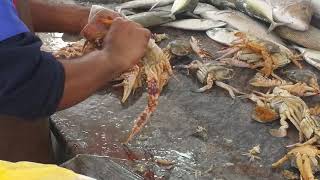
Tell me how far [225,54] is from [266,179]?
182 cm

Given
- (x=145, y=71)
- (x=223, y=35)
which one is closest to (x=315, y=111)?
(x=145, y=71)

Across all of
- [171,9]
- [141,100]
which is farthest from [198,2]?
[141,100]

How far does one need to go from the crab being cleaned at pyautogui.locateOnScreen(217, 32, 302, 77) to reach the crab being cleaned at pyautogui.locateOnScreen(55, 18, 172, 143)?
0.77 meters

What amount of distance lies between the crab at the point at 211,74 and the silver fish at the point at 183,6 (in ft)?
3.75

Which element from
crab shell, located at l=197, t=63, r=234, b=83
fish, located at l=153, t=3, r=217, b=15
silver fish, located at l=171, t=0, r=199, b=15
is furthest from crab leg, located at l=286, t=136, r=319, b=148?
fish, located at l=153, t=3, r=217, b=15

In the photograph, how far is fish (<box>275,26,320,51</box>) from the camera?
5.10m

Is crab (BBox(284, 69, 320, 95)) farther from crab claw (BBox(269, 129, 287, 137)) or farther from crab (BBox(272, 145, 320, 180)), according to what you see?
crab (BBox(272, 145, 320, 180))

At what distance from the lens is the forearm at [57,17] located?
357cm

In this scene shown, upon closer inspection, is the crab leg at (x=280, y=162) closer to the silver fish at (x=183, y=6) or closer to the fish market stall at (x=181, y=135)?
the fish market stall at (x=181, y=135)

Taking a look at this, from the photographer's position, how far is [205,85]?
429 centimetres

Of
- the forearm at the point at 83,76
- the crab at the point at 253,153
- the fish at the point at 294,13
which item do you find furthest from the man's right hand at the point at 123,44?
the fish at the point at 294,13

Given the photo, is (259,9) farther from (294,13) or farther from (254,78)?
(254,78)

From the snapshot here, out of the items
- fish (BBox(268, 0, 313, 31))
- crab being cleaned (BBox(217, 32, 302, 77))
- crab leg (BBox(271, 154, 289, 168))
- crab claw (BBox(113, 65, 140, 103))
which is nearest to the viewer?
crab leg (BBox(271, 154, 289, 168))

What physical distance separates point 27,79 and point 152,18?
10.4 feet
